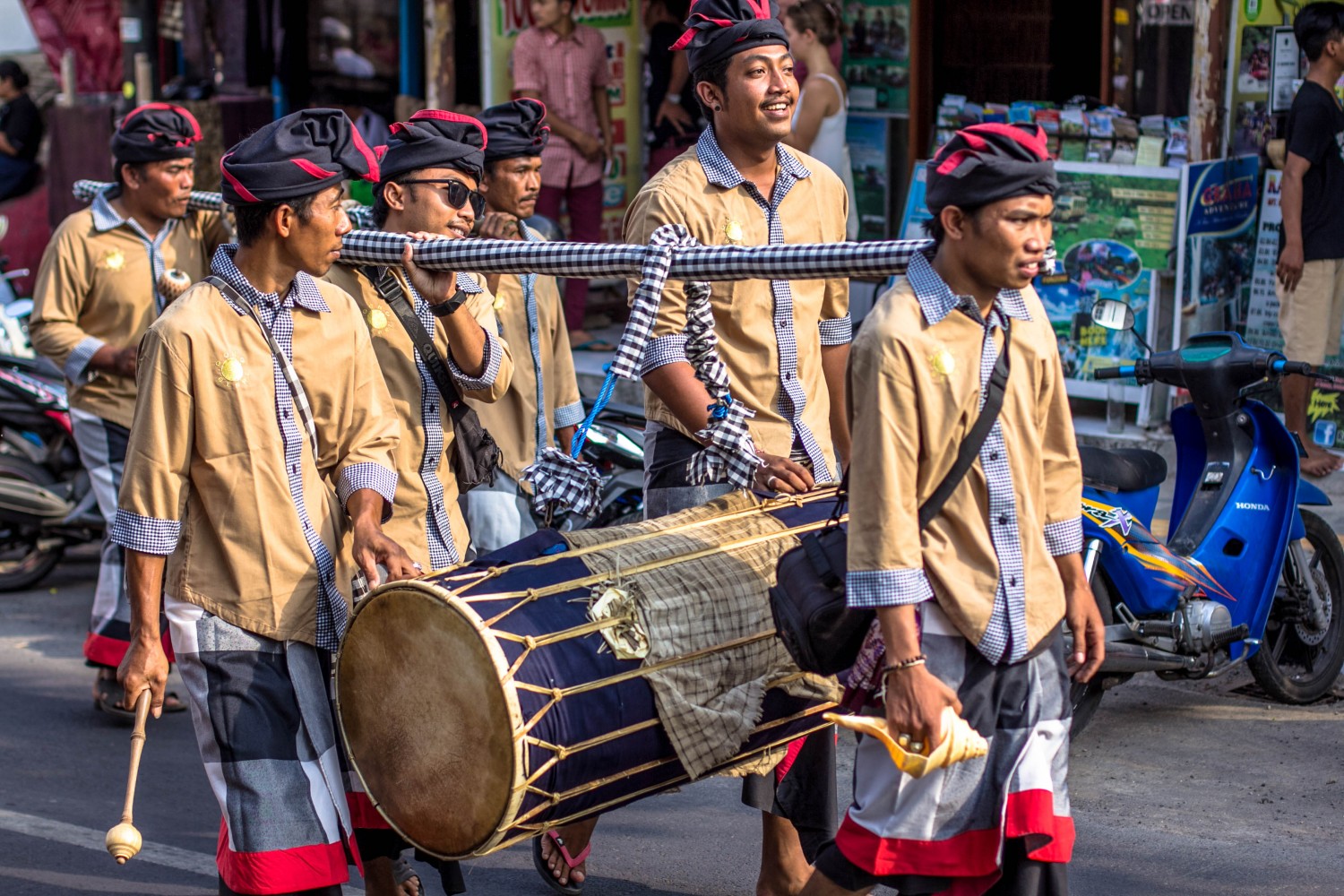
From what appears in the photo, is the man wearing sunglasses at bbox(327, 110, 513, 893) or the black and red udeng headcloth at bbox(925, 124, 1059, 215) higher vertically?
the black and red udeng headcloth at bbox(925, 124, 1059, 215)

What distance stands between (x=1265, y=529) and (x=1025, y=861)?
8.60ft

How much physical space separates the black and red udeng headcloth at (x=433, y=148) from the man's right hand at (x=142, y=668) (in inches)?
54.4

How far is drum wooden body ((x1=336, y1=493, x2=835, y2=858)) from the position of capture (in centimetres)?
338

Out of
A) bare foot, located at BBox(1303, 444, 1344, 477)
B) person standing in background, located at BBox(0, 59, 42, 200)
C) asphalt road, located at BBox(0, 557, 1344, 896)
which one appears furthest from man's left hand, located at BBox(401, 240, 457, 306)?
person standing in background, located at BBox(0, 59, 42, 200)

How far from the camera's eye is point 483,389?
4.28 meters

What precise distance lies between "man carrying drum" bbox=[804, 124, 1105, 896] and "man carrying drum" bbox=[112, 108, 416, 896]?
1107 mm

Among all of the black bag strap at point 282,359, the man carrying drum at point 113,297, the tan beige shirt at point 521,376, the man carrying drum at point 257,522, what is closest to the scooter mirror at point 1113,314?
the tan beige shirt at point 521,376

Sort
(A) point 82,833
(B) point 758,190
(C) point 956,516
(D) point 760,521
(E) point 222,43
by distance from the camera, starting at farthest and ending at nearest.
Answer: (E) point 222,43
(A) point 82,833
(B) point 758,190
(D) point 760,521
(C) point 956,516

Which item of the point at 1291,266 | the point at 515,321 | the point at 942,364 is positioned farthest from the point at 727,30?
the point at 1291,266

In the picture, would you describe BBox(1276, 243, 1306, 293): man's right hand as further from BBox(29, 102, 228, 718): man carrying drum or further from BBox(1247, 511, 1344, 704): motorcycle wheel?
BBox(29, 102, 228, 718): man carrying drum

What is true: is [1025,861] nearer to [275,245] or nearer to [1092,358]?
[275,245]

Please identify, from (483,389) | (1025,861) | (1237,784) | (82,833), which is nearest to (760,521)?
(483,389)

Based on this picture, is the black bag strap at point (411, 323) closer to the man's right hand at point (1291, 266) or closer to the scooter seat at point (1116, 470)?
the scooter seat at point (1116, 470)

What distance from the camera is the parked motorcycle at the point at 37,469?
24.6ft
